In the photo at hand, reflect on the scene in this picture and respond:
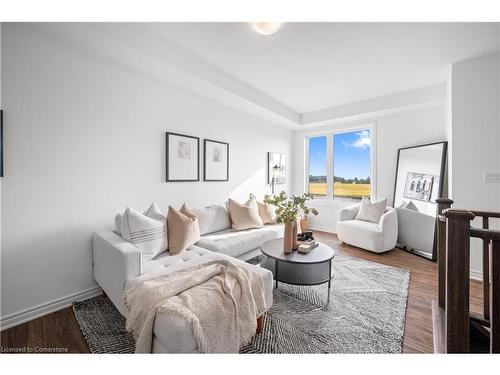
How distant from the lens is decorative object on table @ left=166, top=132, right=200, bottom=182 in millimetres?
2936

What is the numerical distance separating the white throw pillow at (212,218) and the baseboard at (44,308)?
1.22m

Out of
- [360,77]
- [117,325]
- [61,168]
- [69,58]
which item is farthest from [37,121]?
[360,77]

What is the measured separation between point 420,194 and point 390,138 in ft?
3.96

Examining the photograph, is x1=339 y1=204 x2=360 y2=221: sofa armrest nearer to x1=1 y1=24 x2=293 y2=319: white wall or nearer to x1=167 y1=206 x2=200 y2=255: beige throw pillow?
x1=167 y1=206 x2=200 y2=255: beige throw pillow

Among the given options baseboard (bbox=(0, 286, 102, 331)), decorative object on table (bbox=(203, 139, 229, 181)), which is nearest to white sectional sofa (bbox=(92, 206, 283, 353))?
baseboard (bbox=(0, 286, 102, 331))

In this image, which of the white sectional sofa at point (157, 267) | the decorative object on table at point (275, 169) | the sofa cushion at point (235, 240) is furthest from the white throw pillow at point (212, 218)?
the decorative object on table at point (275, 169)

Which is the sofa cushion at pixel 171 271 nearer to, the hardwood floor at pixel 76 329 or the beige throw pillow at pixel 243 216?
the hardwood floor at pixel 76 329

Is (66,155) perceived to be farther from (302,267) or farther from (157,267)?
(302,267)

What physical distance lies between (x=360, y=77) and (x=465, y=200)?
2.04 metres

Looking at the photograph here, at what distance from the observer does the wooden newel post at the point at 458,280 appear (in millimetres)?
967

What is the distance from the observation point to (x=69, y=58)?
207 centimetres

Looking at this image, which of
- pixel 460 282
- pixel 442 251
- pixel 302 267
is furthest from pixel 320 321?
pixel 460 282

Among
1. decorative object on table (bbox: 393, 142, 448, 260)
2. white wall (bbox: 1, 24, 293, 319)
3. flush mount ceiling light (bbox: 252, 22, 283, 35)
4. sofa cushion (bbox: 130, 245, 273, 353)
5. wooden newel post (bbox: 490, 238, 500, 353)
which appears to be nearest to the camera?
wooden newel post (bbox: 490, 238, 500, 353)

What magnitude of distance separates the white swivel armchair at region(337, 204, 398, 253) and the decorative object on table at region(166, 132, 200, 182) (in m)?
2.64
